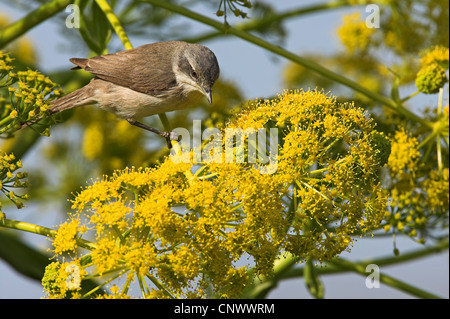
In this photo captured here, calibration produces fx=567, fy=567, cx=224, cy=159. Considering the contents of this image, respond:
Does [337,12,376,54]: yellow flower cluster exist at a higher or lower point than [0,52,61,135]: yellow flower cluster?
higher

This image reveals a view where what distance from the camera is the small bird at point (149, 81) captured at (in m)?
4.63

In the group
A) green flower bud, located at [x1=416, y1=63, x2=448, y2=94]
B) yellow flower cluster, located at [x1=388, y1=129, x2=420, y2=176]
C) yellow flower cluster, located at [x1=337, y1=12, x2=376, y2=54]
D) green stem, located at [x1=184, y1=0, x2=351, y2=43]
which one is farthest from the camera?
yellow flower cluster, located at [x1=337, y1=12, x2=376, y2=54]

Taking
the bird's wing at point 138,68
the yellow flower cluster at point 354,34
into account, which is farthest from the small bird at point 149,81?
the yellow flower cluster at point 354,34

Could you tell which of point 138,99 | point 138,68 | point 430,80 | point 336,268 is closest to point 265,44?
point 138,68

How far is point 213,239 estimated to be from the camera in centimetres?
316

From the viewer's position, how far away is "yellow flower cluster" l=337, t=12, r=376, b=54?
681cm

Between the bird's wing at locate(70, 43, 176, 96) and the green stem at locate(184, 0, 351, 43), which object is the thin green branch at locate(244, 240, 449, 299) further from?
the green stem at locate(184, 0, 351, 43)

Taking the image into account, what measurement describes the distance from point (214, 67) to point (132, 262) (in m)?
2.07

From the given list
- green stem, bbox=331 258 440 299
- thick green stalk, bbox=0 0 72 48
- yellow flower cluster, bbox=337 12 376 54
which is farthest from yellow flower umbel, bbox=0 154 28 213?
yellow flower cluster, bbox=337 12 376 54

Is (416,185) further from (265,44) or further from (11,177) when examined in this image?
(11,177)

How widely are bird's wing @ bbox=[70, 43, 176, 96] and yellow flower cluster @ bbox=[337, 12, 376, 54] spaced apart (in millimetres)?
2895

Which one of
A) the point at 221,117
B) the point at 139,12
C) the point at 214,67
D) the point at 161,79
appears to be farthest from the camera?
the point at 139,12
